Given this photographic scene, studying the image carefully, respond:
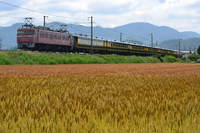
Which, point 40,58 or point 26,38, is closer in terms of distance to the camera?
point 40,58

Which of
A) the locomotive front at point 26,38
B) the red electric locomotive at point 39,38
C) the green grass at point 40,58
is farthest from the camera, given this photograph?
the red electric locomotive at point 39,38

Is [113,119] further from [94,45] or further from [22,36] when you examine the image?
[94,45]

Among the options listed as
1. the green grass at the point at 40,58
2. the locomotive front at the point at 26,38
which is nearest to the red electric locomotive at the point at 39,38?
the locomotive front at the point at 26,38

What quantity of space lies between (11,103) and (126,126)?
2.04m

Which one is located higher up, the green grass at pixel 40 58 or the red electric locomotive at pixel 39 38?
the red electric locomotive at pixel 39 38

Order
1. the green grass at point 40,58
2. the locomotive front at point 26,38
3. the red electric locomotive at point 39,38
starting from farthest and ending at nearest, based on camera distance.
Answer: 1. the red electric locomotive at point 39,38
2. the locomotive front at point 26,38
3. the green grass at point 40,58

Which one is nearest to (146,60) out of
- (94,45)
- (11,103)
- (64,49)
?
(94,45)

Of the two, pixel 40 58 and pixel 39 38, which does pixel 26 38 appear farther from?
pixel 40 58

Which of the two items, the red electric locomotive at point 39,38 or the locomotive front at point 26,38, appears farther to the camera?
the red electric locomotive at point 39,38

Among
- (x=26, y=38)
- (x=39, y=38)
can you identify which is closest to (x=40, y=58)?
(x=39, y=38)

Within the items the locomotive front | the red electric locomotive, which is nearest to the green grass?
the red electric locomotive

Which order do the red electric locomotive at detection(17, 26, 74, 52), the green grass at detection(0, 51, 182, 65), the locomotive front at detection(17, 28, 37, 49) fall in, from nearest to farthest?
the green grass at detection(0, 51, 182, 65)
the locomotive front at detection(17, 28, 37, 49)
the red electric locomotive at detection(17, 26, 74, 52)

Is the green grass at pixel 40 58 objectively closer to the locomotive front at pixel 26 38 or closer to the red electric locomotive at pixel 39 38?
the red electric locomotive at pixel 39 38

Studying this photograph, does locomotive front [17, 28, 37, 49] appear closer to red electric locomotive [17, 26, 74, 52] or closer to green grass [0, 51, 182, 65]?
red electric locomotive [17, 26, 74, 52]
